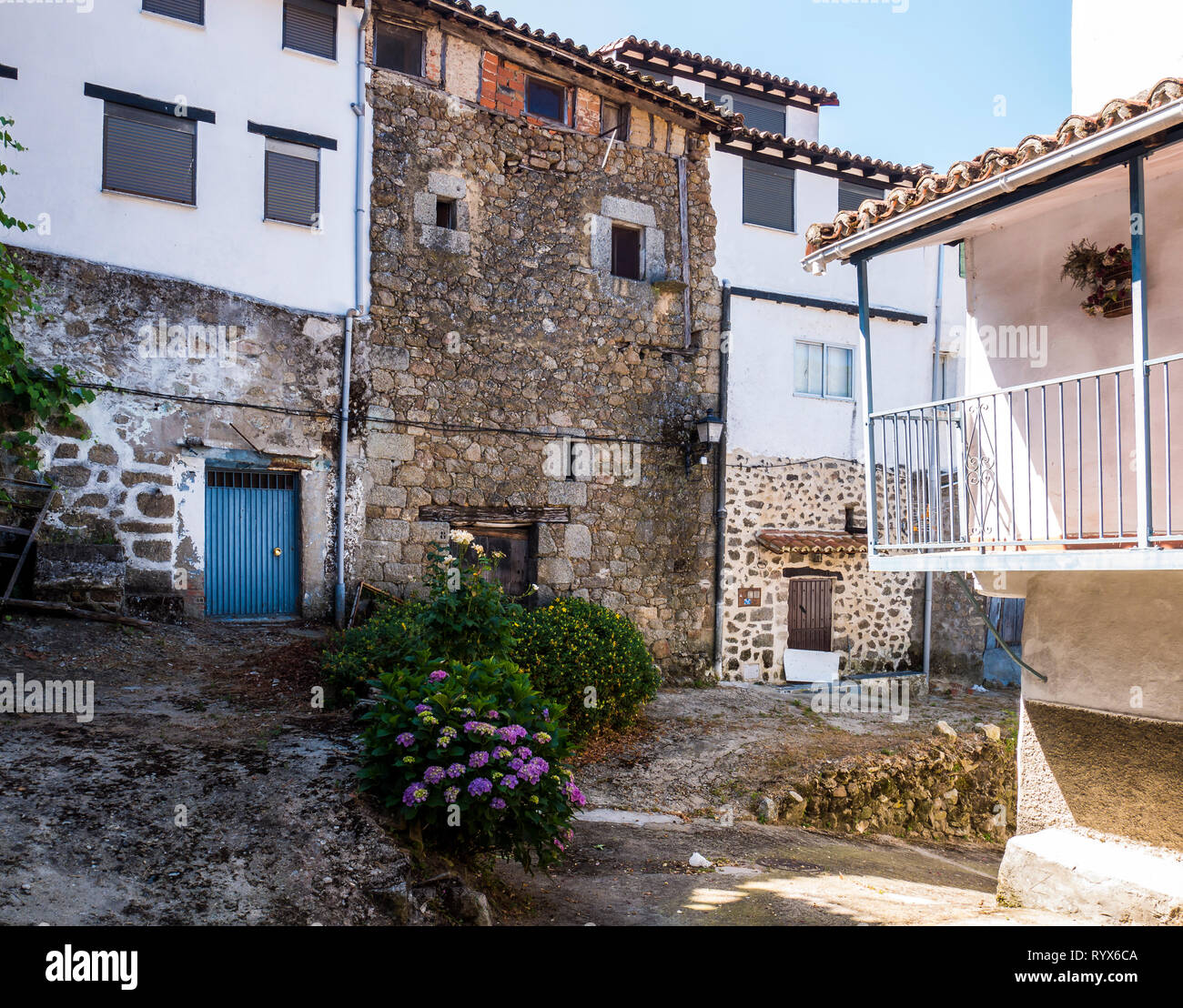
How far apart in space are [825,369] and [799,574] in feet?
10.6

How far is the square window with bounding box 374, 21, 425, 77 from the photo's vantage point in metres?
11.8

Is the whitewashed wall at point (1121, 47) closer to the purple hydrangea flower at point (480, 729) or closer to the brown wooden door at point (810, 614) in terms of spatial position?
the purple hydrangea flower at point (480, 729)

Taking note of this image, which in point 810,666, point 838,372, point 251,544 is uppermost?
point 838,372

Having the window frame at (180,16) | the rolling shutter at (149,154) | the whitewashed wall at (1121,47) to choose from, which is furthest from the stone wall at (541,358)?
the whitewashed wall at (1121,47)

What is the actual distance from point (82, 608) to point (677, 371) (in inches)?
322

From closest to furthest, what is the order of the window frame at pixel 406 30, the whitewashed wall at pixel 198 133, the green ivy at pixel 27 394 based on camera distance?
the green ivy at pixel 27 394 → the whitewashed wall at pixel 198 133 → the window frame at pixel 406 30

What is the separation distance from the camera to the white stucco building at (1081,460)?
5645 millimetres

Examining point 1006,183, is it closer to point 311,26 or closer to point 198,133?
point 198,133

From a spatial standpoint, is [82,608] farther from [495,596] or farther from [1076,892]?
[1076,892]

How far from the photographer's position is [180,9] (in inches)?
418

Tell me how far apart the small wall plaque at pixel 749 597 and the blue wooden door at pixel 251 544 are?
6.32 meters

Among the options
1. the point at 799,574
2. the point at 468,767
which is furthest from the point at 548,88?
the point at 468,767

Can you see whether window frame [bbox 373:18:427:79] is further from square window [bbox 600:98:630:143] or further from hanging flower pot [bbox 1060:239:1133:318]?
hanging flower pot [bbox 1060:239:1133:318]

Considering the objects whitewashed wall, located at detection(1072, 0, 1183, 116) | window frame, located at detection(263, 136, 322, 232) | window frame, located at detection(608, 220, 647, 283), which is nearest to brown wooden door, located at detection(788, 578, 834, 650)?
window frame, located at detection(608, 220, 647, 283)
